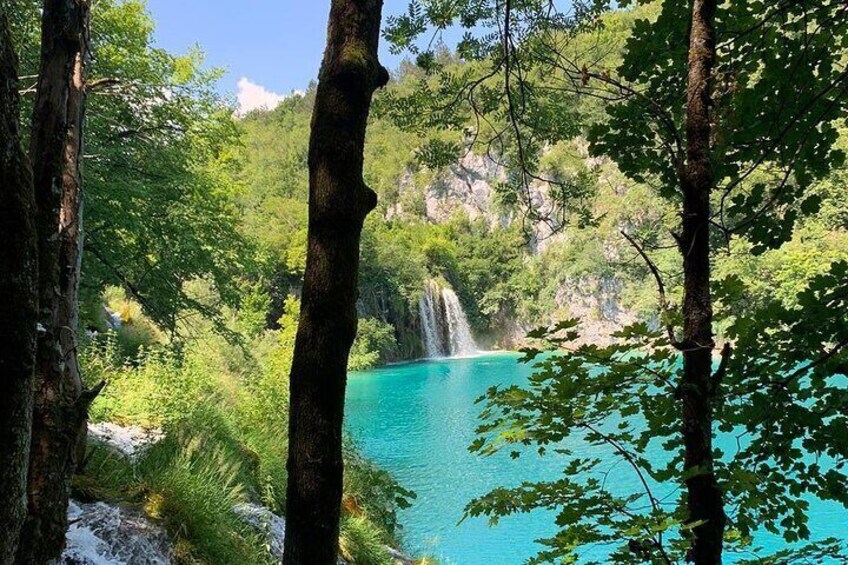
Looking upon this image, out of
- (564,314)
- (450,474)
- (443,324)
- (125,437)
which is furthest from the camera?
(443,324)

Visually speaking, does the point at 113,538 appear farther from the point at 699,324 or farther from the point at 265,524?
the point at 699,324

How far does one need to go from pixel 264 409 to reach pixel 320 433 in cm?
723

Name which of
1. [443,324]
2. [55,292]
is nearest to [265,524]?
[55,292]

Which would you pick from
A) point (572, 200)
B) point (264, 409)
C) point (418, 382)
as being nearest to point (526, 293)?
point (418, 382)

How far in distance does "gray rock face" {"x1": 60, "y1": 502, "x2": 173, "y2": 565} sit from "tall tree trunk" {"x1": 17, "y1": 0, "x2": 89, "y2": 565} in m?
0.87

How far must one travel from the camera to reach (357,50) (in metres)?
1.70

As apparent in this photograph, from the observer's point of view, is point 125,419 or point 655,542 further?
point 125,419

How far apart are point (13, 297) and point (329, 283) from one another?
2.68 feet

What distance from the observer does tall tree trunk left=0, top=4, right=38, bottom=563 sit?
85 centimetres

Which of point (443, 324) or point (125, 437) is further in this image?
point (443, 324)

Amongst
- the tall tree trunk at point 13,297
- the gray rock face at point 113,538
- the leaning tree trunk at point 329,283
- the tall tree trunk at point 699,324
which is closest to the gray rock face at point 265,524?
the gray rock face at point 113,538

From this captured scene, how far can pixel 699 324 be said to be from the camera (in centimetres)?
145

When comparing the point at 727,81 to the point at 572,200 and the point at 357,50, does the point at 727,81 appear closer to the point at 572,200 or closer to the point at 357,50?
the point at 357,50

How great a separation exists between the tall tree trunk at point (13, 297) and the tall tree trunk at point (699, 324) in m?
1.43
